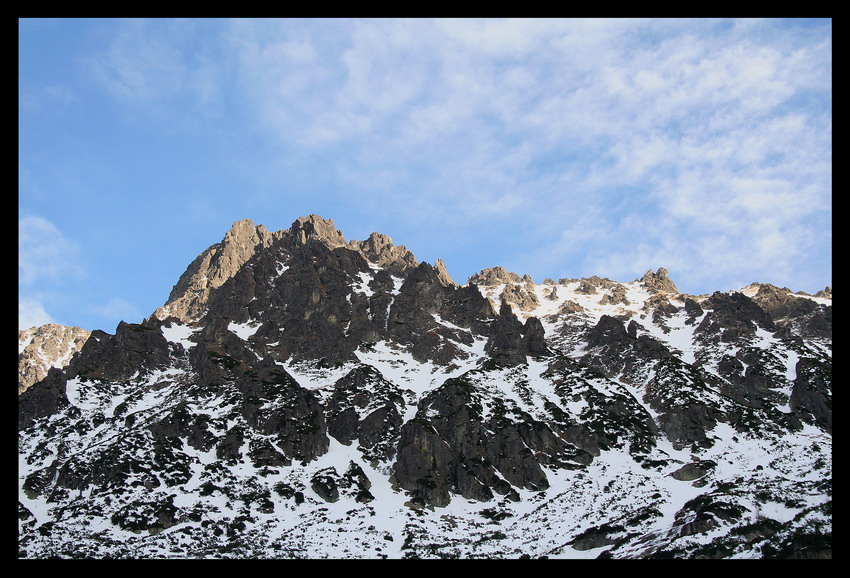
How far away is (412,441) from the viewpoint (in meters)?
125

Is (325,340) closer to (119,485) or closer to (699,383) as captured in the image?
(119,485)

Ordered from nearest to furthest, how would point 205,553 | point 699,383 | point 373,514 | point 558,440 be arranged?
point 205,553, point 373,514, point 558,440, point 699,383

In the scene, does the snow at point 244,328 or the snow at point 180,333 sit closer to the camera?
the snow at point 180,333

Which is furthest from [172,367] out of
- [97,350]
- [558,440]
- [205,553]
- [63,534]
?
[558,440]

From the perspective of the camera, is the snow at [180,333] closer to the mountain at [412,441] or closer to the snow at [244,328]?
the mountain at [412,441]

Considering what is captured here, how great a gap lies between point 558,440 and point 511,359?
44496mm

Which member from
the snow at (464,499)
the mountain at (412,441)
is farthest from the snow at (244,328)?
the snow at (464,499)

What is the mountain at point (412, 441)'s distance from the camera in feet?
295

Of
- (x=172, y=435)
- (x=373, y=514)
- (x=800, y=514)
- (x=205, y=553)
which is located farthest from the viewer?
(x=172, y=435)

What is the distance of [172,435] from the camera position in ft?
411

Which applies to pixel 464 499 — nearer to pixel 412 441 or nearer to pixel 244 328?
pixel 412 441

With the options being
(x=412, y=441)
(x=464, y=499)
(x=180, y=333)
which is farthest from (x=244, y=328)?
(x=464, y=499)

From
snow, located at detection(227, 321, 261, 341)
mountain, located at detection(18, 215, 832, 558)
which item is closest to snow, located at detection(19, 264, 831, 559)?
mountain, located at detection(18, 215, 832, 558)

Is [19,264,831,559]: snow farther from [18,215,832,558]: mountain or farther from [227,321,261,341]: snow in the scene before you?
[227,321,261,341]: snow
